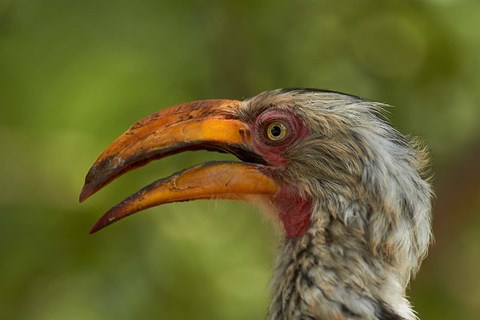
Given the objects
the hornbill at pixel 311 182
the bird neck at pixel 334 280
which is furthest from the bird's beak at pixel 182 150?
the bird neck at pixel 334 280

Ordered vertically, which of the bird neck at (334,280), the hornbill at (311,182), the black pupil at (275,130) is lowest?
the bird neck at (334,280)

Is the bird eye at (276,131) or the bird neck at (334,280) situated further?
the bird eye at (276,131)

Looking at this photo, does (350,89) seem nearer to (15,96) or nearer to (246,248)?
(246,248)

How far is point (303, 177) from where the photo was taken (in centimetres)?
556

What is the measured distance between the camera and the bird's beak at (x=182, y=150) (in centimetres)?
546

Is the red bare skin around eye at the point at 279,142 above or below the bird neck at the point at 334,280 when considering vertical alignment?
above

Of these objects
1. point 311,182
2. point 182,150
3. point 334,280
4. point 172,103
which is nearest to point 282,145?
point 311,182

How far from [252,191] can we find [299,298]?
0.55 m

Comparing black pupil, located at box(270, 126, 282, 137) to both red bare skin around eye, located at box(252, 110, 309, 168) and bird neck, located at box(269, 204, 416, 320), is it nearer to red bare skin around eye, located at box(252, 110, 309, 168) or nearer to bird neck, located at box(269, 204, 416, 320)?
red bare skin around eye, located at box(252, 110, 309, 168)

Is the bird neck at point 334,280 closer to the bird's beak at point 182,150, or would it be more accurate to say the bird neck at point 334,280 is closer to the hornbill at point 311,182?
the hornbill at point 311,182

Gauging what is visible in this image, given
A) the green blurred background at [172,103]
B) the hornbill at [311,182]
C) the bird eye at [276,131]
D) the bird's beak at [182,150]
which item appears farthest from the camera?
the green blurred background at [172,103]

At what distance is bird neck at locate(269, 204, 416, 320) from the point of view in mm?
5141

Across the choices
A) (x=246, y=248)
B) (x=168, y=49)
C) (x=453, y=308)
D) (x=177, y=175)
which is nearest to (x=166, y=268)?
(x=246, y=248)

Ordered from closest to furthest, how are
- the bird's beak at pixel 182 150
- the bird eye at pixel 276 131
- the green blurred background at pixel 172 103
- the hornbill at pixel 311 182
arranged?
the hornbill at pixel 311 182 → the bird's beak at pixel 182 150 → the bird eye at pixel 276 131 → the green blurred background at pixel 172 103
